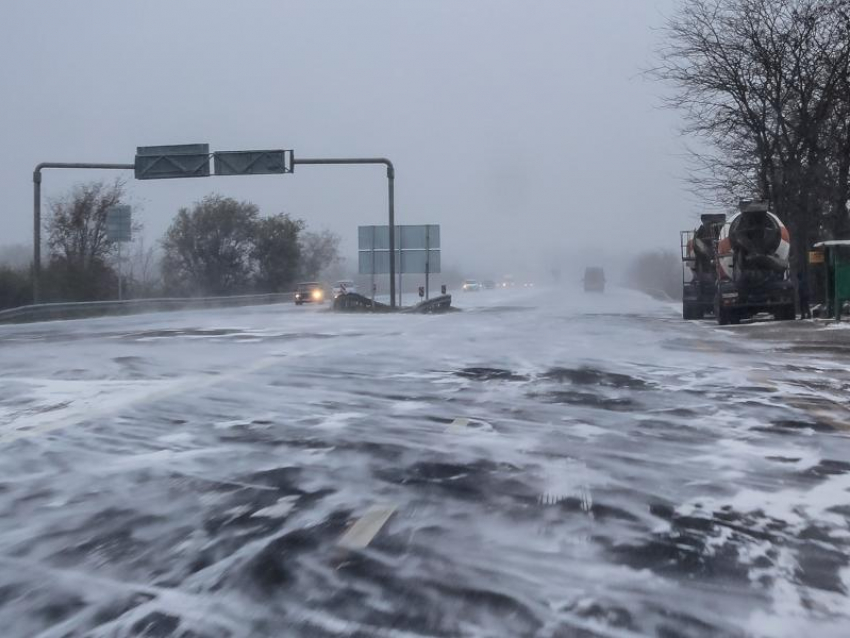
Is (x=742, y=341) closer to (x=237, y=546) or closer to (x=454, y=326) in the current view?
(x=454, y=326)

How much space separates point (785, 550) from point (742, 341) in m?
16.4

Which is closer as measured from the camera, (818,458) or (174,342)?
(818,458)

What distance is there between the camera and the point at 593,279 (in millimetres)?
103625

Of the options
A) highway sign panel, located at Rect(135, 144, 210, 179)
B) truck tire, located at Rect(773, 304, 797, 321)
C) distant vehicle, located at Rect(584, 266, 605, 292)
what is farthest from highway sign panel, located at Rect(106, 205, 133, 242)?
distant vehicle, located at Rect(584, 266, 605, 292)

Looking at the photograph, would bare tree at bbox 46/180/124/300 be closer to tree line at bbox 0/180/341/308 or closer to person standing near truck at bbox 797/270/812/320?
tree line at bbox 0/180/341/308

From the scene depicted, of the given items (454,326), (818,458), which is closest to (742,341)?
(454,326)

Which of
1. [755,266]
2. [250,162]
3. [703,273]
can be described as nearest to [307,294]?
[250,162]

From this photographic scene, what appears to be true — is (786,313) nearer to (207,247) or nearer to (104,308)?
(104,308)

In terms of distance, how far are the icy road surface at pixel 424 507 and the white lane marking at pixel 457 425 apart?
63mm

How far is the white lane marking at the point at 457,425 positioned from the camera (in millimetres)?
8883

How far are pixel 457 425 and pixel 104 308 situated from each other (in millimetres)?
35724

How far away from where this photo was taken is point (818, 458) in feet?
24.8

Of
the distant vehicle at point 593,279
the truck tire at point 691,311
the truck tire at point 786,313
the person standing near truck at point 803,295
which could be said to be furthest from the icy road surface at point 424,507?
the distant vehicle at point 593,279

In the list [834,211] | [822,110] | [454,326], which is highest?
[822,110]
